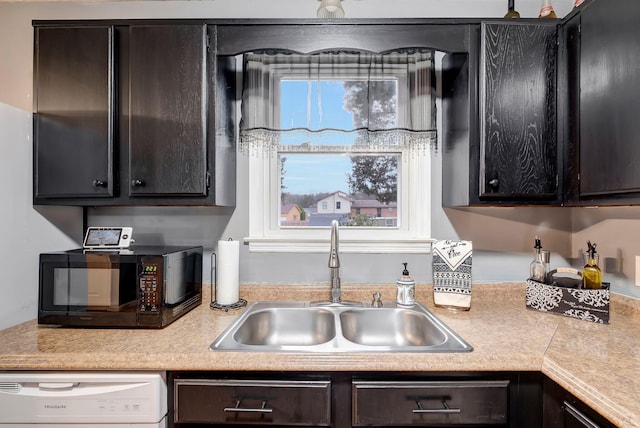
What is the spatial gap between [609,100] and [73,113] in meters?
2.14

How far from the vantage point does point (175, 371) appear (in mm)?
1072

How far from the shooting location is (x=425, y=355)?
1.05m

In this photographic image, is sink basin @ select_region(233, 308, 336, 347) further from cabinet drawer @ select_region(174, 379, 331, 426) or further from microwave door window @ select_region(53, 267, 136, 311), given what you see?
microwave door window @ select_region(53, 267, 136, 311)

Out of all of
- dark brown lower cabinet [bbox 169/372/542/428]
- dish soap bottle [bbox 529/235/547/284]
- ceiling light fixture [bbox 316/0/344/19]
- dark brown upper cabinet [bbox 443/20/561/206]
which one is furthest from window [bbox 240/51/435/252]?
dark brown lower cabinet [bbox 169/372/542/428]

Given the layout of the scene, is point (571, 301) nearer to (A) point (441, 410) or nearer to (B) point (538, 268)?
(B) point (538, 268)

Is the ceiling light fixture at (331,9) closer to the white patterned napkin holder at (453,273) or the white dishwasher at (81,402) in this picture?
the white patterned napkin holder at (453,273)

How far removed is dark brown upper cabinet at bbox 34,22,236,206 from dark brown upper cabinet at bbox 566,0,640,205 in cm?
152

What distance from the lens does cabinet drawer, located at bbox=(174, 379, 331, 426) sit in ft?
3.44

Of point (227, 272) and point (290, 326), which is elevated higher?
point (227, 272)

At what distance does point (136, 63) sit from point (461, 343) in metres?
1.72

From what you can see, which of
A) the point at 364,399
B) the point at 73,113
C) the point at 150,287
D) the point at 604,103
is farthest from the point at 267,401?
the point at 604,103

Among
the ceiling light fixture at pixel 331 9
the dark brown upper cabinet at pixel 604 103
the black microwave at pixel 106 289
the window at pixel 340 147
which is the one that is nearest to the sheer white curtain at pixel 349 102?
the window at pixel 340 147

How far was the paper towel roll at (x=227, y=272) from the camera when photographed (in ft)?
5.02

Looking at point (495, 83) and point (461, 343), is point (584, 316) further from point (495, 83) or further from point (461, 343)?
point (495, 83)
